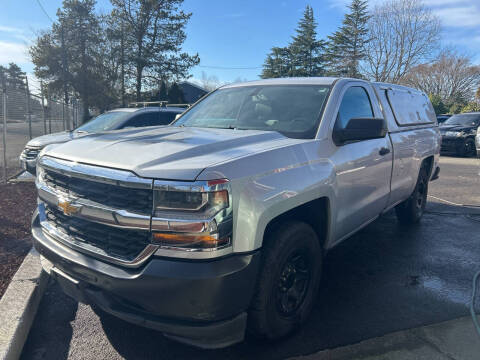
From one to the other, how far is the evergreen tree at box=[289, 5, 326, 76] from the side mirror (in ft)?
149

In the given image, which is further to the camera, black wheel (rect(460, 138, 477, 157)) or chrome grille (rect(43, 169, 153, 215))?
black wheel (rect(460, 138, 477, 157))

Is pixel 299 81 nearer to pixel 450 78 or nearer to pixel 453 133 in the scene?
pixel 453 133

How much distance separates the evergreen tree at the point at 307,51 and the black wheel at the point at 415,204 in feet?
141

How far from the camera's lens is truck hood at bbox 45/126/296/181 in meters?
2.05

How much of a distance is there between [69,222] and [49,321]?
3.48 ft

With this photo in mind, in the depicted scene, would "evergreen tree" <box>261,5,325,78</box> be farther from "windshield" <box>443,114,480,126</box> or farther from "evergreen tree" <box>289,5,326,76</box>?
"windshield" <box>443,114,480,126</box>

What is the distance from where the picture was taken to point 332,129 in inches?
122

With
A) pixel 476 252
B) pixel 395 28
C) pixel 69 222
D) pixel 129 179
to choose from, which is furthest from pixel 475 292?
pixel 395 28

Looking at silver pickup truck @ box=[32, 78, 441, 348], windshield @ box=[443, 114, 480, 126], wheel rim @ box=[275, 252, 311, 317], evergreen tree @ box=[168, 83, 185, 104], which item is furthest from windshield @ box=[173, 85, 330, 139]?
evergreen tree @ box=[168, 83, 185, 104]

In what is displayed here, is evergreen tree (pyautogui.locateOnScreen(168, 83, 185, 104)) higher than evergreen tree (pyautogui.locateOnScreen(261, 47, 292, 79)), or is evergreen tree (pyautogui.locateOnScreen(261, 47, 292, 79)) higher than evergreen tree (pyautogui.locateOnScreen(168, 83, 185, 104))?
evergreen tree (pyautogui.locateOnScreen(261, 47, 292, 79))

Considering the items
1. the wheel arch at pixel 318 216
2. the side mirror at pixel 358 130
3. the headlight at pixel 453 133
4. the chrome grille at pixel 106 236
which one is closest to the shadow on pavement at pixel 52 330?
the chrome grille at pixel 106 236

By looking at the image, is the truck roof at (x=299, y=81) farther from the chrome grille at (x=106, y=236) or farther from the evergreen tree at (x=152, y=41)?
the evergreen tree at (x=152, y=41)

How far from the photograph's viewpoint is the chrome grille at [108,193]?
2.04m

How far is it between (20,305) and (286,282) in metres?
2.07
